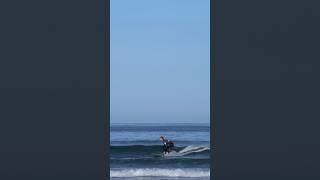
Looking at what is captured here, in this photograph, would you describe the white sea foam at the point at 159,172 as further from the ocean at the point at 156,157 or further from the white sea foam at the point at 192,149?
the white sea foam at the point at 192,149

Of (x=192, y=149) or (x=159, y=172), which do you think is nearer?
(x=159, y=172)

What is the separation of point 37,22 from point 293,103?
83.4 inches

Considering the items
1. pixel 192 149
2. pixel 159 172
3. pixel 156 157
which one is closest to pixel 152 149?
pixel 192 149

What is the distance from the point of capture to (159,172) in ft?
44.3

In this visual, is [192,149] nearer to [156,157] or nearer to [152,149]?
[152,149]

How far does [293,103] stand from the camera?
4.79m

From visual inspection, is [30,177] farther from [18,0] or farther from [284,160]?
[284,160]

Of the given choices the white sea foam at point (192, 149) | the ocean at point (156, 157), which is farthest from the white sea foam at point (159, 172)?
the white sea foam at point (192, 149)

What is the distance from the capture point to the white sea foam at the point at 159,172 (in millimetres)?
12932

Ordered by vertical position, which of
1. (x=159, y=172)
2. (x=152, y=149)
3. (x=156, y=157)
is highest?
(x=152, y=149)

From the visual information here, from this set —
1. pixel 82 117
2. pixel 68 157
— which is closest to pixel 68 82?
pixel 82 117

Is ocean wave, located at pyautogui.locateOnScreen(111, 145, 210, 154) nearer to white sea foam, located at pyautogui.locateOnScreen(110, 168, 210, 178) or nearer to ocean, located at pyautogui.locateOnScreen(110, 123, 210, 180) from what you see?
ocean, located at pyautogui.locateOnScreen(110, 123, 210, 180)

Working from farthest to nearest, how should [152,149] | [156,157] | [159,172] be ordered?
[152,149] < [156,157] < [159,172]

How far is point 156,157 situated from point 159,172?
2892 mm
